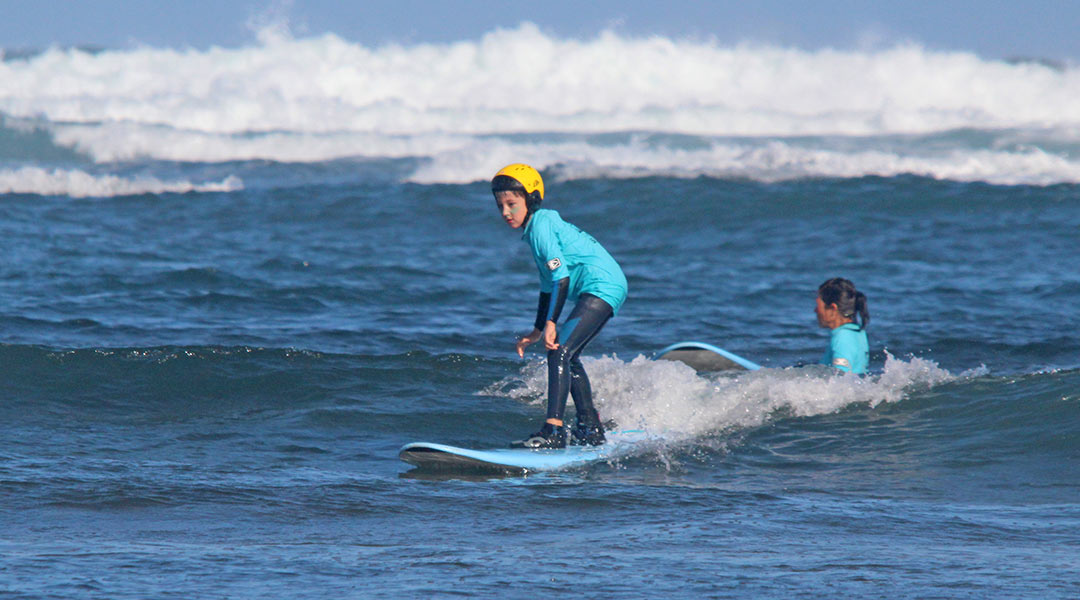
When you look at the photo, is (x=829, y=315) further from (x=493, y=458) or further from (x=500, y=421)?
(x=493, y=458)

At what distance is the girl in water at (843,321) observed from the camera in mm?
7695

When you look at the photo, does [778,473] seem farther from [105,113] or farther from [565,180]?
[105,113]

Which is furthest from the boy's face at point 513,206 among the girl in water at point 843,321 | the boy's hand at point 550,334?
the girl in water at point 843,321

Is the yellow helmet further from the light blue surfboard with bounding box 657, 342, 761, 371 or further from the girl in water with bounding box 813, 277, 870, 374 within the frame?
the light blue surfboard with bounding box 657, 342, 761, 371

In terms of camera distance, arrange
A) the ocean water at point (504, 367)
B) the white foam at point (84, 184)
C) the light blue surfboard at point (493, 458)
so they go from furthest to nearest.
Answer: the white foam at point (84, 184), the light blue surfboard at point (493, 458), the ocean water at point (504, 367)

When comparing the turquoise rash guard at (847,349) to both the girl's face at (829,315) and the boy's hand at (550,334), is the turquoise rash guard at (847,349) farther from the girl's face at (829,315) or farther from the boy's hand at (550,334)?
the boy's hand at (550,334)

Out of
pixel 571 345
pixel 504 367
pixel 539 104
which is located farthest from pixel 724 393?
pixel 539 104

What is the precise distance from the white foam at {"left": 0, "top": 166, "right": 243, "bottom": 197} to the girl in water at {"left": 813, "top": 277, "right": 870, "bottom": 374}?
14.8 meters

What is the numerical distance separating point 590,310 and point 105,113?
24.3 metres

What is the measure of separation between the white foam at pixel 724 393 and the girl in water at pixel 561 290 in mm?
801

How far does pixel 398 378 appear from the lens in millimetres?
8734

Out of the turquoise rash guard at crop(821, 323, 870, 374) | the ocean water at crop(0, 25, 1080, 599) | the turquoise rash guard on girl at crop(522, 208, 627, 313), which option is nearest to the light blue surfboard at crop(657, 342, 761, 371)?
the ocean water at crop(0, 25, 1080, 599)

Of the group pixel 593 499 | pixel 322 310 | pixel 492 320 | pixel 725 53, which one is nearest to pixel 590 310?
pixel 593 499

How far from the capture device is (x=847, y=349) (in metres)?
7.76
